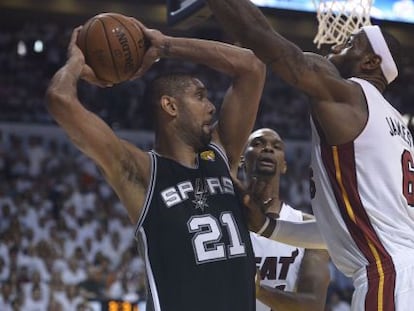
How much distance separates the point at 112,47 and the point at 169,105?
0.34 metres

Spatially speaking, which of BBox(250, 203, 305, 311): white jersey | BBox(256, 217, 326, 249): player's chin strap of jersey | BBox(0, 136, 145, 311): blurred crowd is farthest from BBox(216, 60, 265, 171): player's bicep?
BBox(0, 136, 145, 311): blurred crowd

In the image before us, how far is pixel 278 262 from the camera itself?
454 centimetres

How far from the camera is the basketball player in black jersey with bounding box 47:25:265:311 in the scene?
3.27 meters

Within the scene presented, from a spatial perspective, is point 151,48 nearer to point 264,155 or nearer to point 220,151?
point 220,151

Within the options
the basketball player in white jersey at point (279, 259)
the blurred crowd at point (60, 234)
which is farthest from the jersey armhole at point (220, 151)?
the blurred crowd at point (60, 234)

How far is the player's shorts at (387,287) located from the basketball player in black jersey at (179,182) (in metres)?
0.44

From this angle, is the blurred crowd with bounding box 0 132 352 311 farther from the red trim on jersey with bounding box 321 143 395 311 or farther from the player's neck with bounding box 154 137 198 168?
the red trim on jersey with bounding box 321 143 395 311

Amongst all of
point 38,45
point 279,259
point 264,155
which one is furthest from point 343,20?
point 38,45

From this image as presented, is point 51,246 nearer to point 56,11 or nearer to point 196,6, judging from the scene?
point 56,11

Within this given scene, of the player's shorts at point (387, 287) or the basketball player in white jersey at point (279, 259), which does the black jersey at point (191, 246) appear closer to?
the player's shorts at point (387, 287)

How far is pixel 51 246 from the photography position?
11125 mm

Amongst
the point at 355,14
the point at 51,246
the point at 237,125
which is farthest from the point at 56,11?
the point at 237,125

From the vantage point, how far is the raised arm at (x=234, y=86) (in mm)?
3678

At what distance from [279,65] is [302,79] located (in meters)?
0.11
